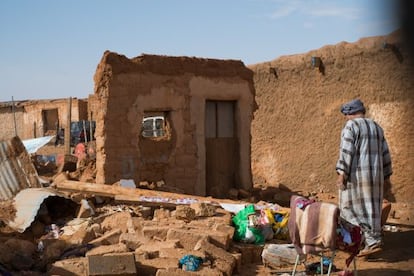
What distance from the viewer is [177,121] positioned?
1008 cm

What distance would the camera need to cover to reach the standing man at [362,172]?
17.0 feet

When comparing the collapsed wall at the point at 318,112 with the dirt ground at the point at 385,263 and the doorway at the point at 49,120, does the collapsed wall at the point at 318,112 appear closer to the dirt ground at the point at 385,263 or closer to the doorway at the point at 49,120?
the dirt ground at the point at 385,263

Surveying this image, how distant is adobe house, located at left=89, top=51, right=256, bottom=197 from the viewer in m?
9.21

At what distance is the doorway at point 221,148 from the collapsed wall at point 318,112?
3.77 metres

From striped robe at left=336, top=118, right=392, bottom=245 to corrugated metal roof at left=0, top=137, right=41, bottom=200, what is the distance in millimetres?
4905

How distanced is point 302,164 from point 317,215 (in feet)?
35.4

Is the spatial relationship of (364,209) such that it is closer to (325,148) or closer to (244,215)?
(244,215)

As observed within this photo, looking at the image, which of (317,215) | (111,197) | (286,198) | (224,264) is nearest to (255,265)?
(224,264)

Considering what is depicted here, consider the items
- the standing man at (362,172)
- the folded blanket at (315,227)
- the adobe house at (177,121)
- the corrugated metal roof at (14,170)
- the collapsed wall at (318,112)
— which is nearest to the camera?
the folded blanket at (315,227)

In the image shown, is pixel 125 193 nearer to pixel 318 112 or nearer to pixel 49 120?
pixel 318 112

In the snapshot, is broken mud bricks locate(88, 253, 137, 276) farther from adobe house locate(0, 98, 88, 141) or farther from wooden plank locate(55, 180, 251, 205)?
adobe house locate(0, 98, 88, 141)

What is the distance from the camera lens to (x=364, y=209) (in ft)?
17.1

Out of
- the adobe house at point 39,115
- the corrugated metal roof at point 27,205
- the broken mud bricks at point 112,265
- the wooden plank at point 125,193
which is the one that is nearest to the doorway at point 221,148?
the wooden plank at point 125,193

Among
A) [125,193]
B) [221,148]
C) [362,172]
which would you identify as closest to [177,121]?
[221,148]
